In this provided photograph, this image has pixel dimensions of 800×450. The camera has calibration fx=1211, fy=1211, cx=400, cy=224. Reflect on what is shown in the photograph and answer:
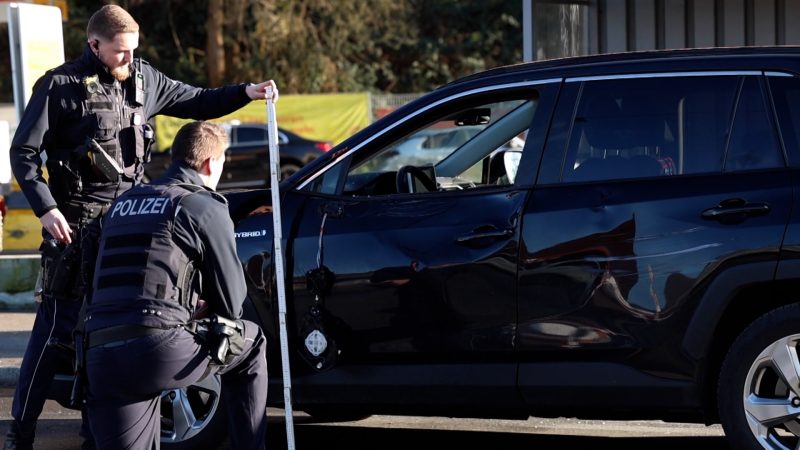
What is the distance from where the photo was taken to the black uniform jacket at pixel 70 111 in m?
5.34

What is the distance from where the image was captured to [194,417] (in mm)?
5535

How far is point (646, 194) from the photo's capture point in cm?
484

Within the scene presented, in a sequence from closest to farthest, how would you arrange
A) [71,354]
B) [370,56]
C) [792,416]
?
[792,416], [71,354], [370,56]

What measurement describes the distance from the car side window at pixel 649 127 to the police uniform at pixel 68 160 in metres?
1.56

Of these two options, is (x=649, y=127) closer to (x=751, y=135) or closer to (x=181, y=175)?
(x=751, y=135)

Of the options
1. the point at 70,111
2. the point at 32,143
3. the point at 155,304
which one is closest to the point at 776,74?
the point at 155,304

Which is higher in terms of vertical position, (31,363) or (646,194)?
(646,194)

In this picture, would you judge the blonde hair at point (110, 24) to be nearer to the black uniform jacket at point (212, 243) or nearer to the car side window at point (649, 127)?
the black uniform jacket at point (212, 243)

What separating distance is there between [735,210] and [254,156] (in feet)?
68.5

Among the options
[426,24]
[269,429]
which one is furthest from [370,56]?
[269,429]

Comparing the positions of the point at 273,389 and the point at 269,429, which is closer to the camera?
the point at 273,389

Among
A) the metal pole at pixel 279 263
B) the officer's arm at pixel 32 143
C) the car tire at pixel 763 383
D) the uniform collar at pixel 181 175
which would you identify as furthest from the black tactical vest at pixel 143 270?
the car tire at pixel 763 383

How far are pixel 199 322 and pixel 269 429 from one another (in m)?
2.48

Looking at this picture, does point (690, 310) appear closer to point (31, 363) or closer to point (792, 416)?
point (792, 416)
